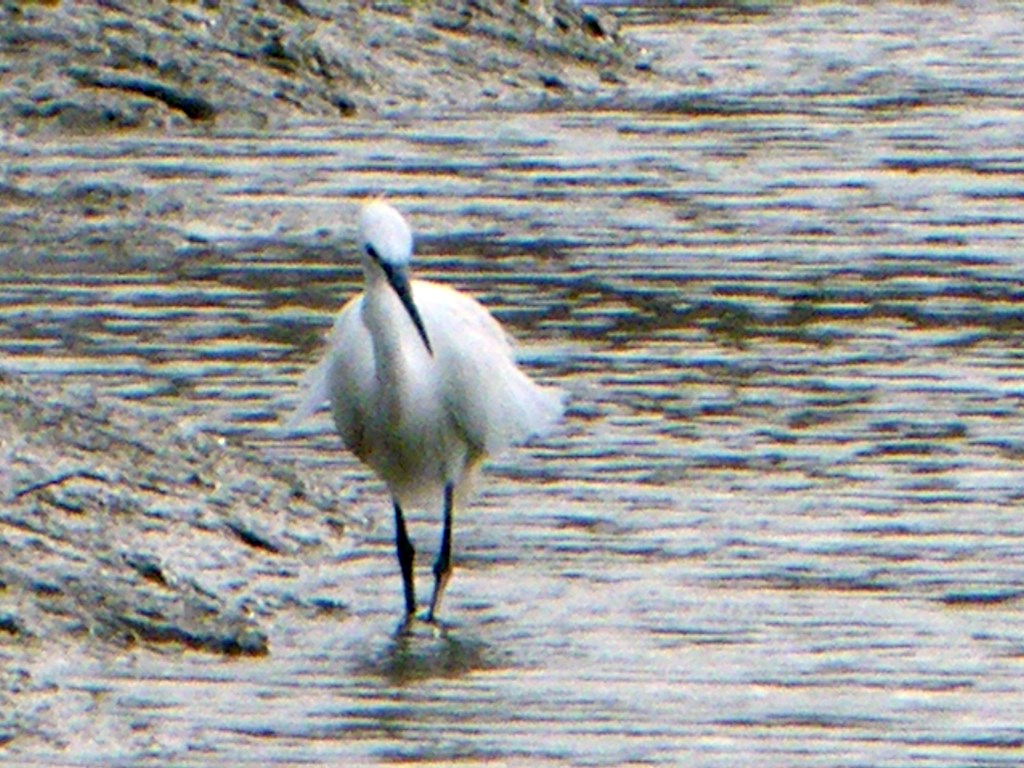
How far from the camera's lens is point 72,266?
14.4 metres

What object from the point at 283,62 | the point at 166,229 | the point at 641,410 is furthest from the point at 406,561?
the point at 283,62

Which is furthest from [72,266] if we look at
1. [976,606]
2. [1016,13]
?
[1016,13]

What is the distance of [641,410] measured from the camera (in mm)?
11539

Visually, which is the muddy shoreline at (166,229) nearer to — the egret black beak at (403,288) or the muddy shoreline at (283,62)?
the muddy shoreline at (283,62)

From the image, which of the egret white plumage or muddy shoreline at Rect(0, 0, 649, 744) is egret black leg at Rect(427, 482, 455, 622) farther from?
muddy shoreline at Rect(0, 0, 649, 744)

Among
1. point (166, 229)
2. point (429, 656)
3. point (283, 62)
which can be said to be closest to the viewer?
point (429, 656)

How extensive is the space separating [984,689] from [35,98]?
36.8 feet

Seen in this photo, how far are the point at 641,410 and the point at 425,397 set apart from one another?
96.3 inches

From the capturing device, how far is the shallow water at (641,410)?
8.04m

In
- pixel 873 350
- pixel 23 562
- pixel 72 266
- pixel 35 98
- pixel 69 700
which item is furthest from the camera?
pixel 35 98

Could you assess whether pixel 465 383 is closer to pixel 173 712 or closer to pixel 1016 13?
pixel 173 712

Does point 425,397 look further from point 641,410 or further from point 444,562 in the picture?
point 641,410

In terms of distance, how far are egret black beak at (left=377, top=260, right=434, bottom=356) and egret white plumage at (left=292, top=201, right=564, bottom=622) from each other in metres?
0.10

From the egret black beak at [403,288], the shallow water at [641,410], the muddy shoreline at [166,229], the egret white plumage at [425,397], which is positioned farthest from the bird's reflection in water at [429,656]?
the egret black beak at [403,288]
